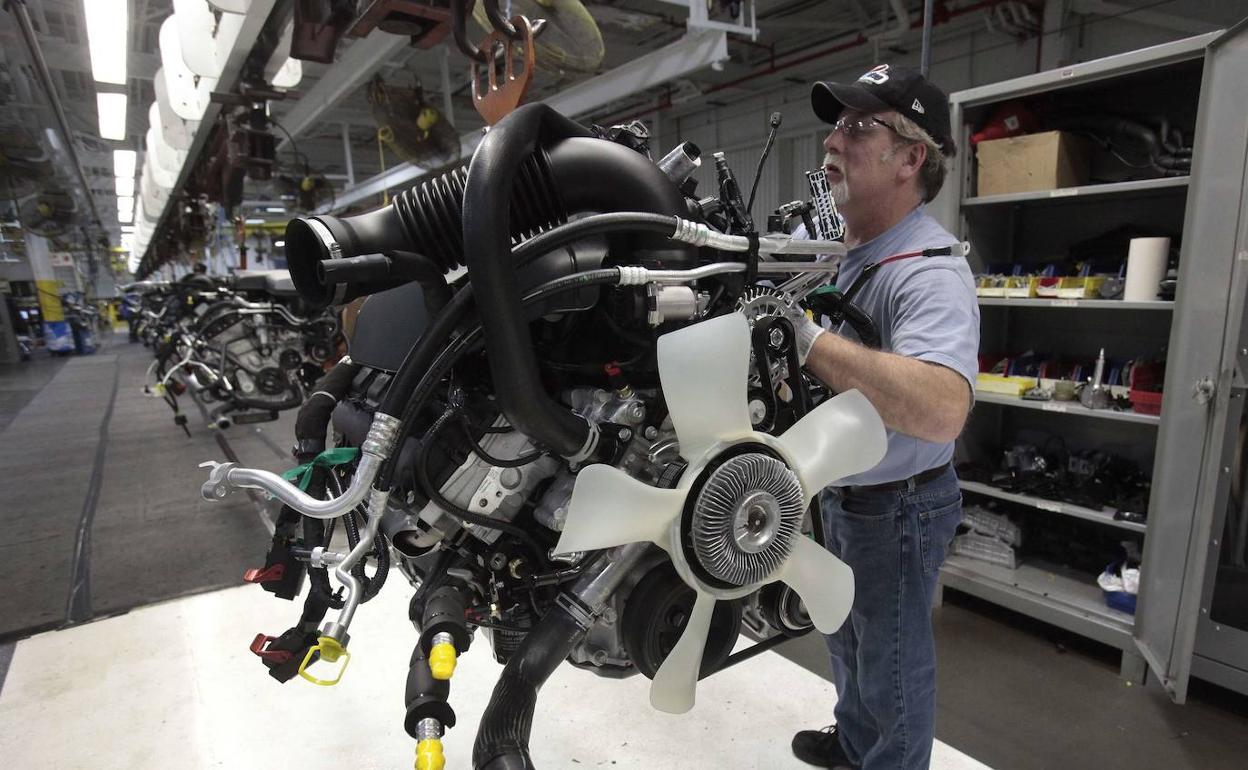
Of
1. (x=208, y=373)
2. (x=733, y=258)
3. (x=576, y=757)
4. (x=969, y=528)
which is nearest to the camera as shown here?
(x=733, y=258)

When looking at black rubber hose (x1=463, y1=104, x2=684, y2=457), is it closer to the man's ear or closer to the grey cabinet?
the man's ear

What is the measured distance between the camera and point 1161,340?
2.63m

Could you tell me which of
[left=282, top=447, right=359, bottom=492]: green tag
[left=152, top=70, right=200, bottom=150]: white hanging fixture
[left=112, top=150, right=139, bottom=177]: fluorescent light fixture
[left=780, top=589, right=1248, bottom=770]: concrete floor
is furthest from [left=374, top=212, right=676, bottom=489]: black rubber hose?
[left=112, top=150, right=139, bottom=177]: fluorescent light fixture

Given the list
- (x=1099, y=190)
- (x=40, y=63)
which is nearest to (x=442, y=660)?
(x=1099, y=190)

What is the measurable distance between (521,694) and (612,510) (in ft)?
1.09

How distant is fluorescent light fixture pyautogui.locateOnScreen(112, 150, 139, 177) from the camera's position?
7758mm

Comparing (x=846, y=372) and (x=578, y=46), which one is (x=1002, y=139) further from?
(x=846, y=372)

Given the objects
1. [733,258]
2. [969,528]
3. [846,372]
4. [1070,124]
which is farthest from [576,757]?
[1070,124]

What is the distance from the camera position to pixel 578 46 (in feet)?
6.99

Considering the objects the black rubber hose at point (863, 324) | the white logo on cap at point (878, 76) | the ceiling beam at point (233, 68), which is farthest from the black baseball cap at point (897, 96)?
the ceiling beam at point (233, 68)

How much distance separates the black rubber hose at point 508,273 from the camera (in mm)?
849

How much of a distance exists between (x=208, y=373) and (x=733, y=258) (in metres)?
6.10

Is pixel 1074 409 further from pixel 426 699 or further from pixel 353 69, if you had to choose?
pixel 353 69

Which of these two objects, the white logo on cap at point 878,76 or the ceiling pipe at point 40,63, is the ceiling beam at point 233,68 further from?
the white logo on cap at point 878,76
